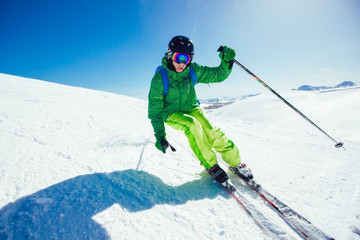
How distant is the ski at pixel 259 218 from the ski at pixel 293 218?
0.21m

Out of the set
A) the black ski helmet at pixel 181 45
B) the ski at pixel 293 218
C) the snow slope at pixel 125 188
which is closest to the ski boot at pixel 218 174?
the snow slope at pixel 125 188

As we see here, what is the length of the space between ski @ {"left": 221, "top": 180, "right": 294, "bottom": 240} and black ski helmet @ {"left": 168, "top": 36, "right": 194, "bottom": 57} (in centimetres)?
216

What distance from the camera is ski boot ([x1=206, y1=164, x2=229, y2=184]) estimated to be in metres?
2.11

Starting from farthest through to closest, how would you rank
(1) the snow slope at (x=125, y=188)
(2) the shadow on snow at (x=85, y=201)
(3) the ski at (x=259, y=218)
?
(3) the ski at (x=259, y=218), (1) the snow slope at (x=125, y=188), (2) the shadow on snow at (x=85, y=201)

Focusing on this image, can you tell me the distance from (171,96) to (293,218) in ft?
7.37

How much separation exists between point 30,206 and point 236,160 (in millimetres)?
2388

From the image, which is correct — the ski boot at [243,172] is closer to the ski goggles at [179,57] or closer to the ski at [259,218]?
the ski at [259,218]

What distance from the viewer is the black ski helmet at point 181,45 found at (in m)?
2.63

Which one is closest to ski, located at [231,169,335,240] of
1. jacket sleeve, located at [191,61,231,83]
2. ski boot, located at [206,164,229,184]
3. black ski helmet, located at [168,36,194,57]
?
ski boot, located at [206,164,229,184]

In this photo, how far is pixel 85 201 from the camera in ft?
5.05

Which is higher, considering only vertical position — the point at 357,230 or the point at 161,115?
the point at 161,115

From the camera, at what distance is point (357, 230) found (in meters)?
1.58

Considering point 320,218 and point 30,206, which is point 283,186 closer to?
point 320,218

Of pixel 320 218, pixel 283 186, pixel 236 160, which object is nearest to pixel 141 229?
pixel 236 160
